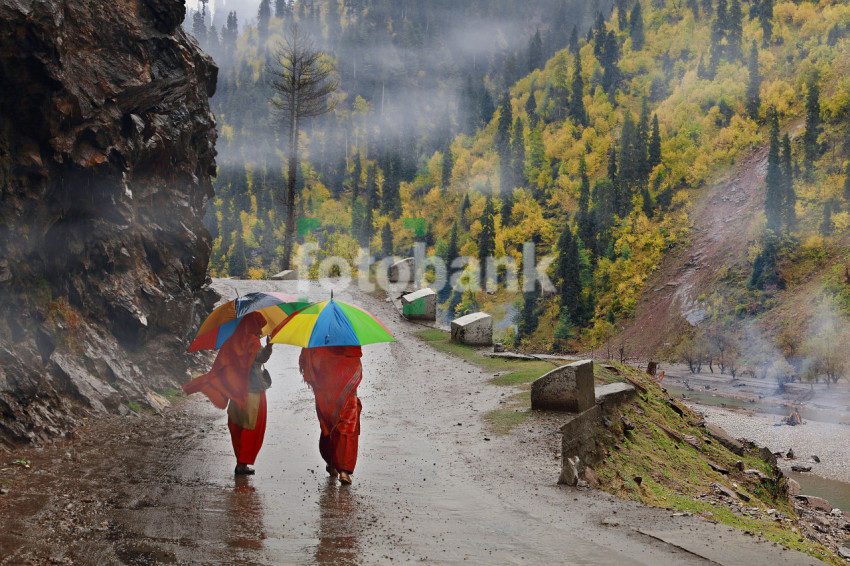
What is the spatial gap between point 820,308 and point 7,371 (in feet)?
169

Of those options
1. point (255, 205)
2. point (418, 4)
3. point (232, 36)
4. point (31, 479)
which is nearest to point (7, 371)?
point (31, 479)

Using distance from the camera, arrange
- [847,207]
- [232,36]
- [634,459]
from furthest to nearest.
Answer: [232,36] < [847,207] < [634,459]

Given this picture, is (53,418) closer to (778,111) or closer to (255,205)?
(778,111)

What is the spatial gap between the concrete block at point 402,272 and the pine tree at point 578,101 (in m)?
68.2

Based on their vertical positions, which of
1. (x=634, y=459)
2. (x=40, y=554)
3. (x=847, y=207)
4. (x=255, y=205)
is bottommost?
(x=634, y=459)

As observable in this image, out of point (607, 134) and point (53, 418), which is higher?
point (607, 134)

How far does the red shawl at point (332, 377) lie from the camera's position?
712cm

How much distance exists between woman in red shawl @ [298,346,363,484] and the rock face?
3.40m

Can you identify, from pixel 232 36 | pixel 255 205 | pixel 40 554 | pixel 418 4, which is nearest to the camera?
pixel 40 554

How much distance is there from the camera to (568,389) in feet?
34.8

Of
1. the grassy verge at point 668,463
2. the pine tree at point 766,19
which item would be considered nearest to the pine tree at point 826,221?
the pine tree at point 766,19

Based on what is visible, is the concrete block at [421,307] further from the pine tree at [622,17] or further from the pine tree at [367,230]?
the pine tree at [622,17]

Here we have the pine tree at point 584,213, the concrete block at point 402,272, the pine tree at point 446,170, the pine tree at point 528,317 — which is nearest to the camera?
the concrete block at point 402,272

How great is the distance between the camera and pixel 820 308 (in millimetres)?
47281
